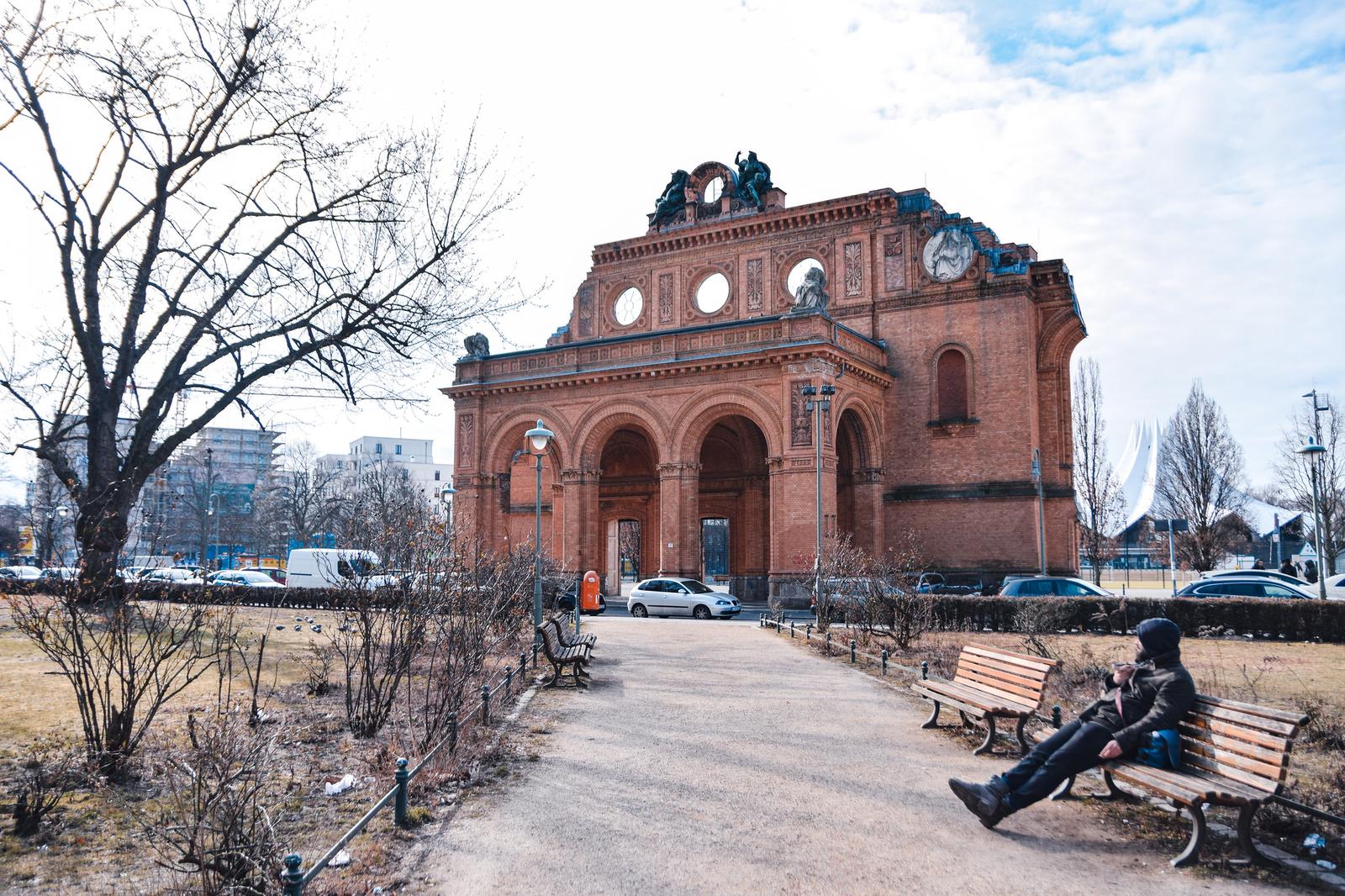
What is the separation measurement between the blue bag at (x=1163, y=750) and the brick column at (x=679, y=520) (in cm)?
2537

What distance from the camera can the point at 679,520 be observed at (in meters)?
31.5

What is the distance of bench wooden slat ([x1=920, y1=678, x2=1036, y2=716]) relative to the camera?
7965mm

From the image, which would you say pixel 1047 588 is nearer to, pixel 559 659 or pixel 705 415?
pixel 705 415

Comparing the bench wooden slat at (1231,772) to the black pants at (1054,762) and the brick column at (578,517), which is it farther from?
the brick column at (578,517)

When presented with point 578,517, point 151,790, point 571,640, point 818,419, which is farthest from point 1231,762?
point 578,517

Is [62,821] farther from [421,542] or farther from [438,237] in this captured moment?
[438,237]

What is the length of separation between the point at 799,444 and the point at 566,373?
1051cm

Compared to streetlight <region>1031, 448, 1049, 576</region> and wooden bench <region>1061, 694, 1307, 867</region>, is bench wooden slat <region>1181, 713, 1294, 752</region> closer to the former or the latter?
wooden bench <region>1061, 694, 1307, 867</region>

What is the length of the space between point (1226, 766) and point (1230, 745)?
5.3 inches

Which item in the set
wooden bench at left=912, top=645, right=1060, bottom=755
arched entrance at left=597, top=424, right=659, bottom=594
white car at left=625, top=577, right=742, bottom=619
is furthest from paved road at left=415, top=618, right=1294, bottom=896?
arched entrance at left=597, top=424, right=659, bottom=594

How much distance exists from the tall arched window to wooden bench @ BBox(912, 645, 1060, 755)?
2485cm

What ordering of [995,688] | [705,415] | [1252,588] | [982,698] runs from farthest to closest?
[705,415] < [1252,588] < [995,688] < [982,698]

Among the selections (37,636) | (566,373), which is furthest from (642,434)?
(37,636)

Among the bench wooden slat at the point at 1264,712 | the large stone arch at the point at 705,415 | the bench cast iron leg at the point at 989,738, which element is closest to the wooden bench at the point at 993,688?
A: the bench cast iron leg at the point at 989,738
